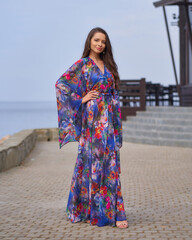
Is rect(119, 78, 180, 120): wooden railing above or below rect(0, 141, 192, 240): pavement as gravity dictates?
above

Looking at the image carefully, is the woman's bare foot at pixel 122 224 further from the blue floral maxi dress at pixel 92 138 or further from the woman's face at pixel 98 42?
the woman's face at pixel 98 42

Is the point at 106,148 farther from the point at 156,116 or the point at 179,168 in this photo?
the point at 156,116

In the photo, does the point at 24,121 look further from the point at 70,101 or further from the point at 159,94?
the point at 70,101

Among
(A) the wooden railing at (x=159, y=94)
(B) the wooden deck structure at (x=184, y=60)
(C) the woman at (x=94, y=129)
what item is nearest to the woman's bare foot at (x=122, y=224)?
(C) the woman at (x=94, y=129)

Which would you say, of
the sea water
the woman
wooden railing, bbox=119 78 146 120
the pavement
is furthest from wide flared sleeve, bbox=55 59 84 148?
the sea water

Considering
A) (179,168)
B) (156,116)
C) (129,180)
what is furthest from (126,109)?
(129,180)

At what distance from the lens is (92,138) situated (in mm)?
4441

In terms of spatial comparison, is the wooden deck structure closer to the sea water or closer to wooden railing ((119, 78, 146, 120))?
wooden railing ((119, 78, 146, 120))

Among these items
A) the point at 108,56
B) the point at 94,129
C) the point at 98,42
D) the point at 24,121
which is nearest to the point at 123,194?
the point at 94,129

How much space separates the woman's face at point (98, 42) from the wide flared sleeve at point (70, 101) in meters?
0.17

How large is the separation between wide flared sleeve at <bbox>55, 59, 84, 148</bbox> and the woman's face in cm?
17

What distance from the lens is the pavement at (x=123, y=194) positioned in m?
4.21

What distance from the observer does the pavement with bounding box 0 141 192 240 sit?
4211 mm

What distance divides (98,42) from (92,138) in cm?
85
